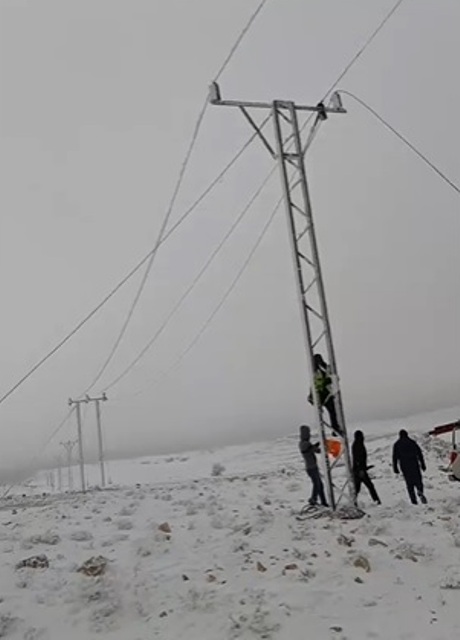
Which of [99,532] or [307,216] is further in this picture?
[307,216]

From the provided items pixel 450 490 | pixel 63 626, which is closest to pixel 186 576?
pixel 63 626

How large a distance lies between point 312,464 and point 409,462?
2625 millimetres

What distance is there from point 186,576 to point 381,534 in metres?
3.67

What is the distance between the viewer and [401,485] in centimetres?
1905

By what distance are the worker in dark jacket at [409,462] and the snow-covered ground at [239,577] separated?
1347mm

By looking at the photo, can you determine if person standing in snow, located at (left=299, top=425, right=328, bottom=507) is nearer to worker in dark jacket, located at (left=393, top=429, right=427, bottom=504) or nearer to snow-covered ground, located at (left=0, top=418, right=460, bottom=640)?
snow-covered ground, located at (left=0, top=418, right=460, bottom=640)

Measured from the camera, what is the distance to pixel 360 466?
1433 cm

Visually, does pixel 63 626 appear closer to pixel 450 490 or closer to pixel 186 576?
pixel 186 576

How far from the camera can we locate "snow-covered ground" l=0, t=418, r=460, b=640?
7.05m

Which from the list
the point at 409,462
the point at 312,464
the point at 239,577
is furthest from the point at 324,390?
the point at 239,577

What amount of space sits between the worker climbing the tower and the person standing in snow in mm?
1091

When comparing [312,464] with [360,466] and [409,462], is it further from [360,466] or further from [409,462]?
[409,462]

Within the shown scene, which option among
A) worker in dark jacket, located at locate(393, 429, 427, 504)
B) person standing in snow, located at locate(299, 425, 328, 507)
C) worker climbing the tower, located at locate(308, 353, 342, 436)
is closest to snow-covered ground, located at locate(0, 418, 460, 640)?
person standing in snow, located at locate(299, 425, 328, 507)

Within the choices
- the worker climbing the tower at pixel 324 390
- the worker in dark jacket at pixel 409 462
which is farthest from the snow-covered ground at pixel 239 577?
the worker climbing the tower at pixel 324 390
